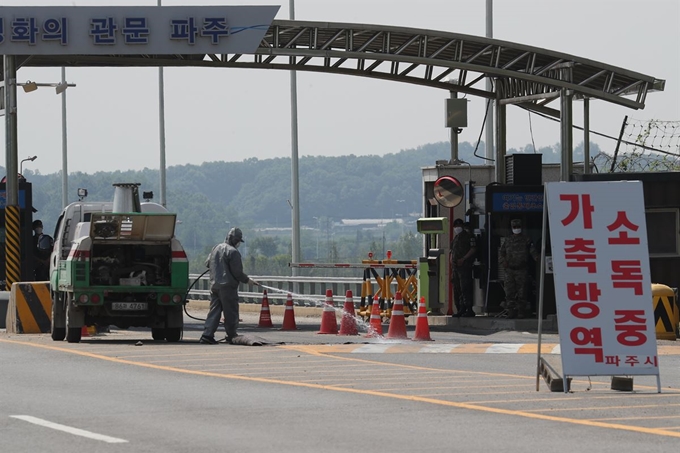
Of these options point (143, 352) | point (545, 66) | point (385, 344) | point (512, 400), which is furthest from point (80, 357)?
point (545, 66)

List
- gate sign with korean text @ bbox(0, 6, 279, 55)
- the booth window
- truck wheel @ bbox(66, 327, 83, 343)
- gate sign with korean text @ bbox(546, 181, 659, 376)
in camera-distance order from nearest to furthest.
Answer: gate sign with korean text @ bbox(546, 181, 659, 376) → truck wheel @ bbox(66, 327, 83, 343) → the booth window → gate sign with korean text @ bbox(0, 6, 279, 55)

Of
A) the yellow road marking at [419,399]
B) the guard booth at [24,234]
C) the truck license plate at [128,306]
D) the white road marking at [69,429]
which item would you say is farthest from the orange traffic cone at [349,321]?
the white road marking at [69,429]

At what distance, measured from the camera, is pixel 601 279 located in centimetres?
1494

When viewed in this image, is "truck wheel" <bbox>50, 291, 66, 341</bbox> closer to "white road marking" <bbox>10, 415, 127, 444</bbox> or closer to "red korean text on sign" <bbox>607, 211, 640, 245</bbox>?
"white road marking" <bbox>10, 415, 127, 444</bbox>

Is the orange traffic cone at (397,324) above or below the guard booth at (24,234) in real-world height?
below

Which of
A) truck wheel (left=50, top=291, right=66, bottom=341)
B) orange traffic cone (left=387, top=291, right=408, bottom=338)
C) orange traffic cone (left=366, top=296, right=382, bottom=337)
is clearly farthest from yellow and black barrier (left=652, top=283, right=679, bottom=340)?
truck wheel (left=50, top=291, right=66, bottom=341)

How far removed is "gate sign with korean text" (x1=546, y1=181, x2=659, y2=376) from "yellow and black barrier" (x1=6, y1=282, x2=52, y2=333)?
541 inches

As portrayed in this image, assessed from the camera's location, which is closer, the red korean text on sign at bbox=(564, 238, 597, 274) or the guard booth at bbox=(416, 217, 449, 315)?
the red korean text on sign at bbox=(564, 238, 597, 274)

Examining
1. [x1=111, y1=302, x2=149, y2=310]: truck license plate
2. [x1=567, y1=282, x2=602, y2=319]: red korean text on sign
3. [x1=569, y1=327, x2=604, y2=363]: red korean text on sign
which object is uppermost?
[x1=567, y1=282, x2=602, y2=319]: red korean text on sign

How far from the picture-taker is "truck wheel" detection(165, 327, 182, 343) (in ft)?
79.6

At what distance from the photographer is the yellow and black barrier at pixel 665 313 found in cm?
2580

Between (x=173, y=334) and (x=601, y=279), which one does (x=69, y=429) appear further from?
(x=173, y=334)

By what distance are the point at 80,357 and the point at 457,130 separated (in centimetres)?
1673

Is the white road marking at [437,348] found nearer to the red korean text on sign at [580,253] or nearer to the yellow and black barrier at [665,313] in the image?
the yellow and black barrier at [665,313]
